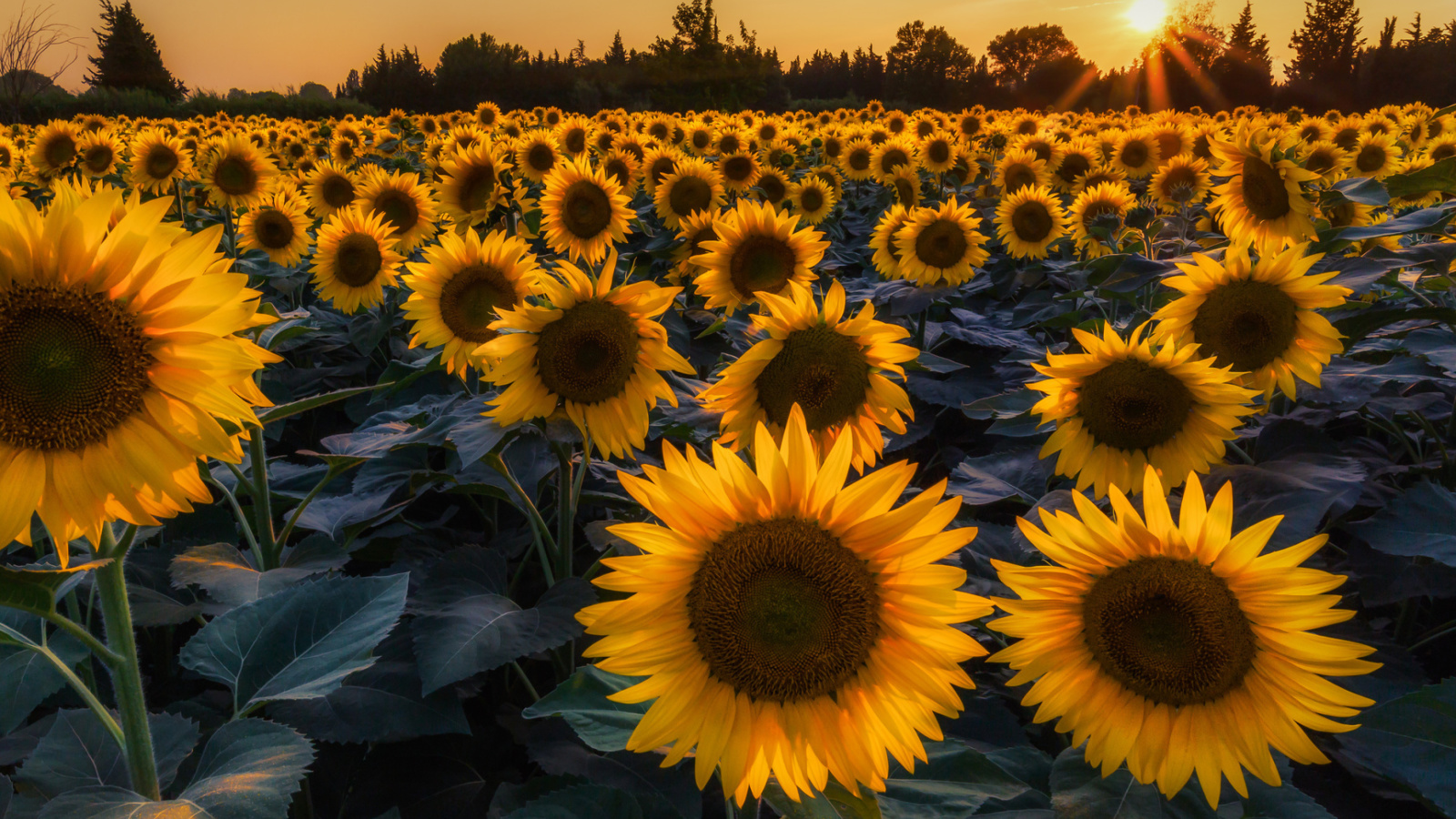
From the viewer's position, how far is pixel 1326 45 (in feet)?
141

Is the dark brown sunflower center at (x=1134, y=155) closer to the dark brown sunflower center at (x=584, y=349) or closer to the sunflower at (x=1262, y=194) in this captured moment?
the sunflower at (x=1262, y=194)

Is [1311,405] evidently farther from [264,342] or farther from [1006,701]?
[264,342]

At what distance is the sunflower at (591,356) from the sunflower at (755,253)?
1416mm

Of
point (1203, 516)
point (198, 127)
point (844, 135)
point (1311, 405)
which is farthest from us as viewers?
point (198, 127)

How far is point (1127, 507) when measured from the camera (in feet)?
4.53

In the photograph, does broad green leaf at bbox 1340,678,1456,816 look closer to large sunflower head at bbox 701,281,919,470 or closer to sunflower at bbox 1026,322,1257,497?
sunflower at bbox 1026,322,1257,497

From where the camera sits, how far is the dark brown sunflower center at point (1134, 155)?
8859 millimetres

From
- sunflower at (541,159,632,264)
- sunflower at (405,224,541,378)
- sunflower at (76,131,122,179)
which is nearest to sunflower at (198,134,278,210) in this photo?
sunflower at (76,131,122,179)

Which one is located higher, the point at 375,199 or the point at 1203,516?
the point at 375,199

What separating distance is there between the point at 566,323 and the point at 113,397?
3.70 feet

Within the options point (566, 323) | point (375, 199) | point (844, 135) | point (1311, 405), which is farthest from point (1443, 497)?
point (844, 135)

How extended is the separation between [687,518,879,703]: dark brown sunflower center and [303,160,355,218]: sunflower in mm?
6245

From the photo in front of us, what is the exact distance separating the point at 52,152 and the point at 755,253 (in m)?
9.56

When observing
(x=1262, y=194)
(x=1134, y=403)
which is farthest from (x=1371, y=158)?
(x=1134, y=403)
